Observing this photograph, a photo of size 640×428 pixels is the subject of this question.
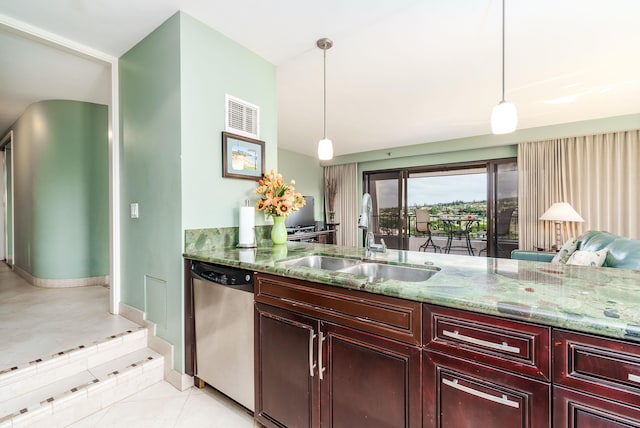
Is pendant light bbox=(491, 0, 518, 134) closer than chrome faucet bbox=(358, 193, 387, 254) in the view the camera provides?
Yes

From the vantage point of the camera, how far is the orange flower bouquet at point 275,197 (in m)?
2.23

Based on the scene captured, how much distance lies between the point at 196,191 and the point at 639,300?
7.31 feet

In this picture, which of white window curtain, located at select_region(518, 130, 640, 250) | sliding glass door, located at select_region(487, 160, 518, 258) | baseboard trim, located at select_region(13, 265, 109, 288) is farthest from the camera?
sliding glass door, located at select_region(487, 160, 518, 258)

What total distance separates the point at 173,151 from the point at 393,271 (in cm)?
166

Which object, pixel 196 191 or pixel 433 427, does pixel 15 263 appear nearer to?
pixel 196 191

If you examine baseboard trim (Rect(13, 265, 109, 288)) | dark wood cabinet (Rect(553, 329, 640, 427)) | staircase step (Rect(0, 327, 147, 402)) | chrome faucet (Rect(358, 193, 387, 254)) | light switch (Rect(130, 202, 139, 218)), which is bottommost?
staircase step (Rect(0, 327, 147, 402))

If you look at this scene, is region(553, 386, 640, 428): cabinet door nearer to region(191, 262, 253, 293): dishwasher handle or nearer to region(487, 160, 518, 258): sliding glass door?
region(191, 262, 253, 293): dishwasher handle

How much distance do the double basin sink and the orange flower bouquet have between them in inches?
20.5

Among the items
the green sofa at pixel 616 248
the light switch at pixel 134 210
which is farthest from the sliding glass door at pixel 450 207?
the light switch at pixel 134 210

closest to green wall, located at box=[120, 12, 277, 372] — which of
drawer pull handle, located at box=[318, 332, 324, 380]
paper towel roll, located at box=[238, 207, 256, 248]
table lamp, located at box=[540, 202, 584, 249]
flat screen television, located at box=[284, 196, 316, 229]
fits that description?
paper towel roll, located at box=[238, 207, 256, 248]

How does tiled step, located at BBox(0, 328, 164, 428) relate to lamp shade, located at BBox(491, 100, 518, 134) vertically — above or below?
below

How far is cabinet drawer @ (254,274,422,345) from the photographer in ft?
3.42

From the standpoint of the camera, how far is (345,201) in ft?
22.1

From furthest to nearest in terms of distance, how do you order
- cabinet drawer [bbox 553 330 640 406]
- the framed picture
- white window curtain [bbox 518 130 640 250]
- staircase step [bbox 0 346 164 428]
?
white window curtain [bbox 518 130 640 250] < the framed picture < staircase step [bbox 0 346 164 428] < cabinet drawer [bbox 553 330 640 406]
